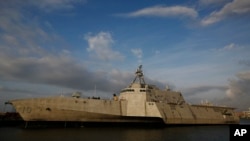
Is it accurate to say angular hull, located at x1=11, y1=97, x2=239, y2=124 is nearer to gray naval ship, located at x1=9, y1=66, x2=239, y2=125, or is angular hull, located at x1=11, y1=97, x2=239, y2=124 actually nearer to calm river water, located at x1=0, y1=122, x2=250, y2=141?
gray naval ship, located at x1=9, y1=66, x2=239, y2=125

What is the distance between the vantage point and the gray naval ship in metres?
37.3

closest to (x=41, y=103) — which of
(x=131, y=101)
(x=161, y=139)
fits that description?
(x=131, y=101)

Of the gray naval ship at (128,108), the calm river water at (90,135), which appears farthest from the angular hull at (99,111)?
the calm river water at (90,135)

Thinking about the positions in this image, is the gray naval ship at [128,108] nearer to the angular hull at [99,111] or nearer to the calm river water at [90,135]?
the angular hull at [99,111]

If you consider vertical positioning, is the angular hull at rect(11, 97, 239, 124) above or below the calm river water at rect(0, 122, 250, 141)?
above

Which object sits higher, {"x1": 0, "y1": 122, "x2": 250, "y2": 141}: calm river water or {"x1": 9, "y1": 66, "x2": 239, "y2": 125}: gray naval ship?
{"x1": 9, "y1": 66, "x2": 239, "y2": 125}: gray naval ship

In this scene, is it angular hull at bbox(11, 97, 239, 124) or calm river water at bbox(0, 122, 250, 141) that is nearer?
calm river water at bbox(0, 122, 250, 141)

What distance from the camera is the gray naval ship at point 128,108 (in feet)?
122

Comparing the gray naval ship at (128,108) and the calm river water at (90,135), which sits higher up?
the gray naval ship at (128,108)

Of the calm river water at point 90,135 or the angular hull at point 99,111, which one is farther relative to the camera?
the angular hull at point 99,111

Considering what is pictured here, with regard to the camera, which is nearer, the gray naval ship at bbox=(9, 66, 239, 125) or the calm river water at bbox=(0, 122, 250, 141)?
the calm river water at bbox=(0, 122, 250, 141)

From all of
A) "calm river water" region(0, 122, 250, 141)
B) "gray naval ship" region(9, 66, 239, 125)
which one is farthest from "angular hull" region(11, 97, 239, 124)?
"calm river water" region(0, 122, 250, 141)

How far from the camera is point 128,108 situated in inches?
1763

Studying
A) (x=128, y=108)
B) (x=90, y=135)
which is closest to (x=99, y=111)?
(x=128, y=108)
